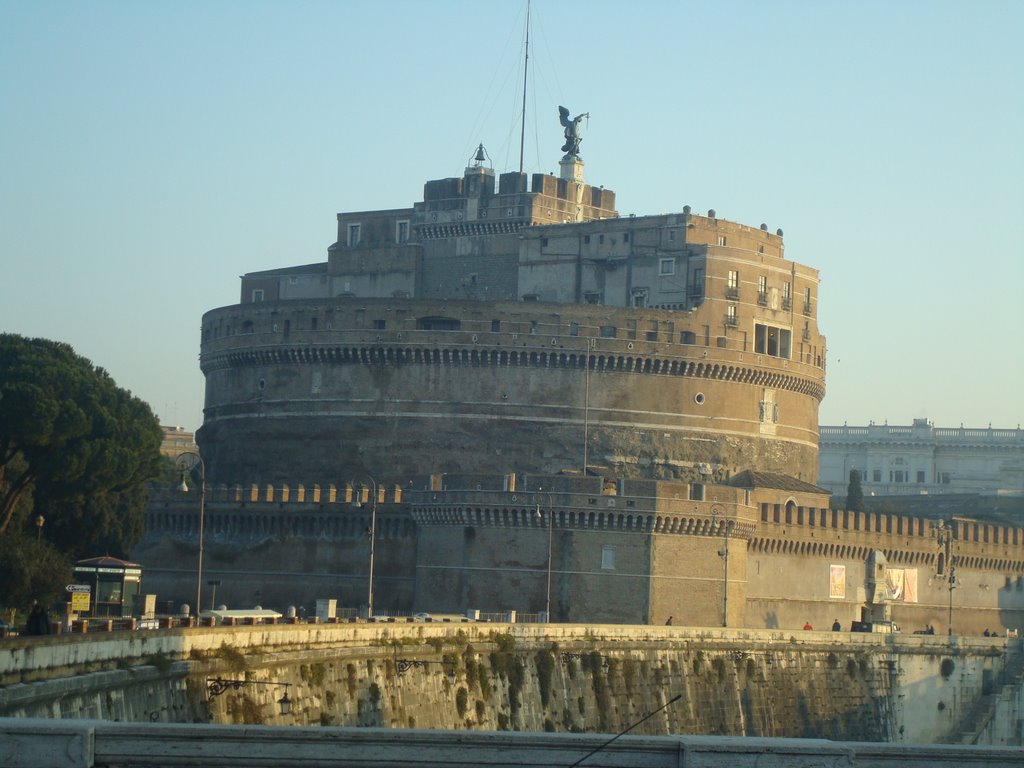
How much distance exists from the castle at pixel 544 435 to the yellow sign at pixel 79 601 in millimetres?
17622

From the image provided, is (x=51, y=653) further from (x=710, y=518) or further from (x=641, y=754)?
(x=710, y=518)

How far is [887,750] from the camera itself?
14.7 meters

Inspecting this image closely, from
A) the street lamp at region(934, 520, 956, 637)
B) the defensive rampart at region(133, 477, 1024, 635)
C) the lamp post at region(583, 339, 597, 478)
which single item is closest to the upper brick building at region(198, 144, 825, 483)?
the lamp post at region(583, 339, 597, 478)

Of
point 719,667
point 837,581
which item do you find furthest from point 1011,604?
point 719,667

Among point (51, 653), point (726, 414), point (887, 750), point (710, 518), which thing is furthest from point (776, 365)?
point (887, 750)

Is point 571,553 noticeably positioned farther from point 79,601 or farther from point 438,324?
point 79,601

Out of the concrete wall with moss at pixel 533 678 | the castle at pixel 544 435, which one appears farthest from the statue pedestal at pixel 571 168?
the concrete wall with moss at pixel 533 678

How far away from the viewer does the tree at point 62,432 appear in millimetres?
48125

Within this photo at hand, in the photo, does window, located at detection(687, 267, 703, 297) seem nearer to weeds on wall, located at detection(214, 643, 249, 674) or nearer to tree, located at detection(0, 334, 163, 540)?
tree, located at detection(0, 334, 163, 540)

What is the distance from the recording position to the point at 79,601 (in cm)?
4775

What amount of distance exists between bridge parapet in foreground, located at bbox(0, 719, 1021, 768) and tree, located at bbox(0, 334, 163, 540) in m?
35.0

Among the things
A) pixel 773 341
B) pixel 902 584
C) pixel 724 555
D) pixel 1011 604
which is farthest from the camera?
pixel 1011 604

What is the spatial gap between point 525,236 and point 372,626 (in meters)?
39.0

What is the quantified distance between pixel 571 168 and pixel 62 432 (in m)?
42.5
